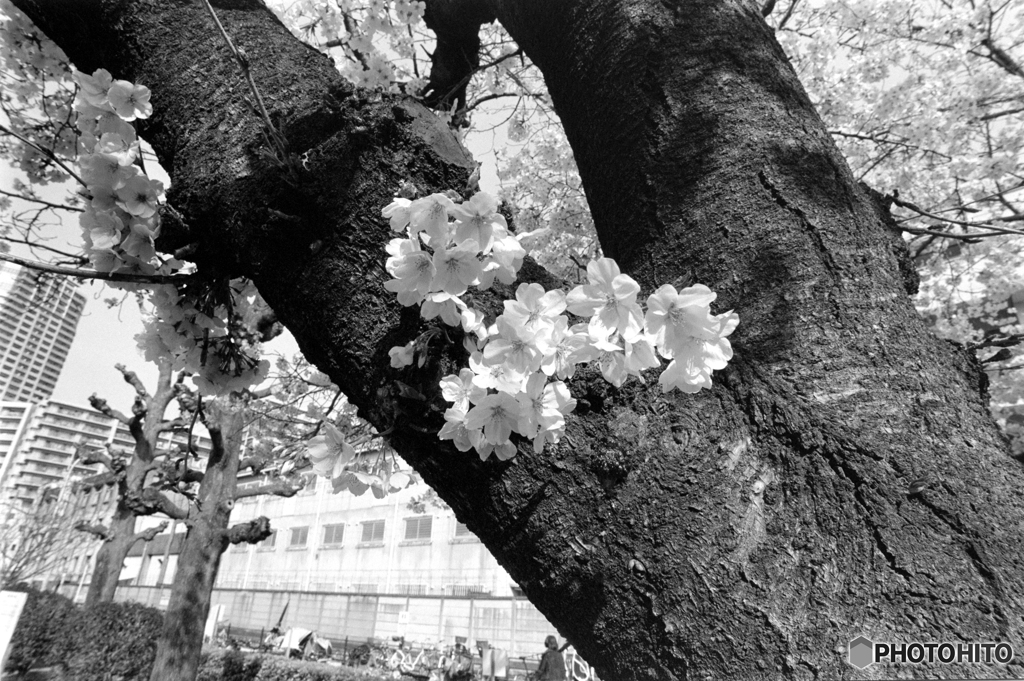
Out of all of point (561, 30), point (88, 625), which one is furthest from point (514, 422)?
point (88, 625)

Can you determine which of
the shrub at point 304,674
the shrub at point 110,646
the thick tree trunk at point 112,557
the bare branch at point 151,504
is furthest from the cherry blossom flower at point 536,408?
the thick tree trunk at point 112,557

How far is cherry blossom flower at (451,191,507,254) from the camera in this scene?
36.1 inches

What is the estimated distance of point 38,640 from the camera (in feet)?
28.9

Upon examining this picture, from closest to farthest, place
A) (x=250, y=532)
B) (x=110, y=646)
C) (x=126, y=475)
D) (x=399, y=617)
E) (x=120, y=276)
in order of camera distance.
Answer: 1. (x=120, y=276)
2. (x=250, y=532)
3. (x=110, y=646)
4. (x=126, y=475)
5. (x=399, y=617)

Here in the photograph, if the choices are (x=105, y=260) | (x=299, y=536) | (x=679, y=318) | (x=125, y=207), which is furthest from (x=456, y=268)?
(x=299, y=536)

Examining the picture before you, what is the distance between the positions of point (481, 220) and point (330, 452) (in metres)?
0.65

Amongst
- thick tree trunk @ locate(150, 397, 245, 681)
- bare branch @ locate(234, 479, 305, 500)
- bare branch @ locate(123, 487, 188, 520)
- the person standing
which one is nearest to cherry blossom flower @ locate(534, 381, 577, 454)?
thick tree trunk @ locate(150, 397, 245, 681)

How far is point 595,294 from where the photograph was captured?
927 mm

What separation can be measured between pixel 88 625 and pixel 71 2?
423 inches

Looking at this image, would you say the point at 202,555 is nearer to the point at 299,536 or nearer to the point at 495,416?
the point at 495,416

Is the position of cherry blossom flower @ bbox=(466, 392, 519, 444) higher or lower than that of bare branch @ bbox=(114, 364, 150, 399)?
lower

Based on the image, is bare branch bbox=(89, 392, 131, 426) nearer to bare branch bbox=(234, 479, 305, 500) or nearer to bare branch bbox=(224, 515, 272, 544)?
bare branch bbox=(234, 479, 305, 500)

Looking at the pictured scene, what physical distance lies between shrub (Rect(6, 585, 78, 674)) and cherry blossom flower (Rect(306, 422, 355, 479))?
34.8 feet

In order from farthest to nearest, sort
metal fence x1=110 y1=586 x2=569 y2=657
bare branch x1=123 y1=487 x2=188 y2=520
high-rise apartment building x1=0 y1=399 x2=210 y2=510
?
high-rise apartment building x1=0 y1=399 x2=210 y2=510
metal fence x1=110 y1=586 x2=569 y2=657
bare branch x1=123 y1=487 x2=188 y2=520
